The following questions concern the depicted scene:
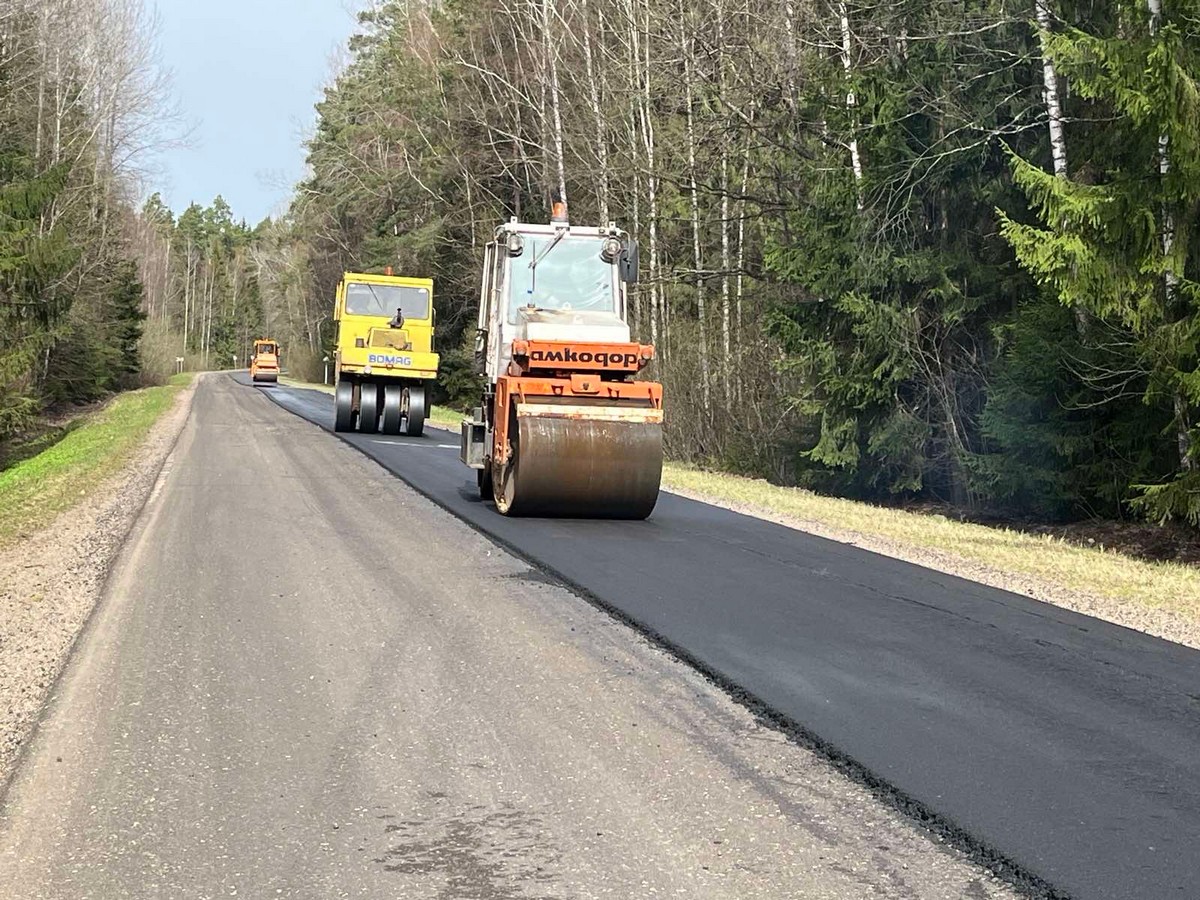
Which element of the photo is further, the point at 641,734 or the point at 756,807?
the point at 641,734

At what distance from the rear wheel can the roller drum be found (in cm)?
1443

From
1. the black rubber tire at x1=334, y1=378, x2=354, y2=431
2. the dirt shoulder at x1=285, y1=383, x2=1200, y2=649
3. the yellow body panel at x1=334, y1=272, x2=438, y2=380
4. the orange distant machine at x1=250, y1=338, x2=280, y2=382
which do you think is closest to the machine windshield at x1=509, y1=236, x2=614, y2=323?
the dirt shoulder at x1=285, y1=383, x2=1200, y2=649

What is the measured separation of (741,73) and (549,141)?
37.1 feet

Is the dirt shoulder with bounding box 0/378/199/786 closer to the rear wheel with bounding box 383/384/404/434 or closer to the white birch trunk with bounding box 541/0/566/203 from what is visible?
the rear wheel with bounding box 383/384/404/434

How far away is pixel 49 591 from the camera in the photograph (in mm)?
9039

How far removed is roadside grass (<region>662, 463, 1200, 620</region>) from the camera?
32.9ft

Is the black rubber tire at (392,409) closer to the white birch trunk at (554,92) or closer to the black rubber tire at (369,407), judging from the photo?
the black rubber tire at (369,407)

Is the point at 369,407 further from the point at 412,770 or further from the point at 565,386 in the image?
the point at 412,770

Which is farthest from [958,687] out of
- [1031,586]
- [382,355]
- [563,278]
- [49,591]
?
[382,355]

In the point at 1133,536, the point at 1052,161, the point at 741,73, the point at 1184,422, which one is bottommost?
the point at 1133,536

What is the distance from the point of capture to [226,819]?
4.55 metres

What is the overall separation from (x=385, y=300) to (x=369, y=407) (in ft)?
7.94

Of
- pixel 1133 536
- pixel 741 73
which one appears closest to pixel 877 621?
pixel 1133 536

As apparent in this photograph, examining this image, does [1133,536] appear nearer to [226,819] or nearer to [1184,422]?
[1184,422]
